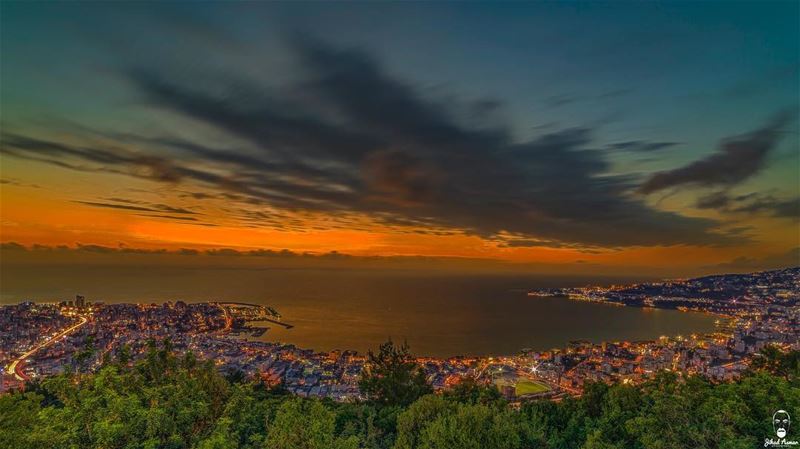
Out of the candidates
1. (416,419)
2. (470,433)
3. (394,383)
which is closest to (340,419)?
(416,419)

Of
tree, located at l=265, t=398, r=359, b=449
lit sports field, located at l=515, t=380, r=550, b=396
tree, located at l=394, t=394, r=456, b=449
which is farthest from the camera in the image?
lit sports field, located at l=515, t=380, r=550, b=396

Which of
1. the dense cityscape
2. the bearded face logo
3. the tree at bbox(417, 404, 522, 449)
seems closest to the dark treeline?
the tree at bbox(417, 404, 522, 449)

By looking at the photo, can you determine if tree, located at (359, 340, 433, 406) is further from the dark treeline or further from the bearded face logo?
the bearded face logo

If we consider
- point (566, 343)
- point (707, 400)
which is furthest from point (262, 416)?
point (566, 343)

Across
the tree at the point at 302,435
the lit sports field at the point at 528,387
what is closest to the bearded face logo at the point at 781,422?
the tree at the point at 302,435

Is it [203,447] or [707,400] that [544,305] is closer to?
[707,400]

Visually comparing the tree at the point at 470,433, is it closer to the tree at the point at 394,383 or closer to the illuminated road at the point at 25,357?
the tree at the point at 394,383
